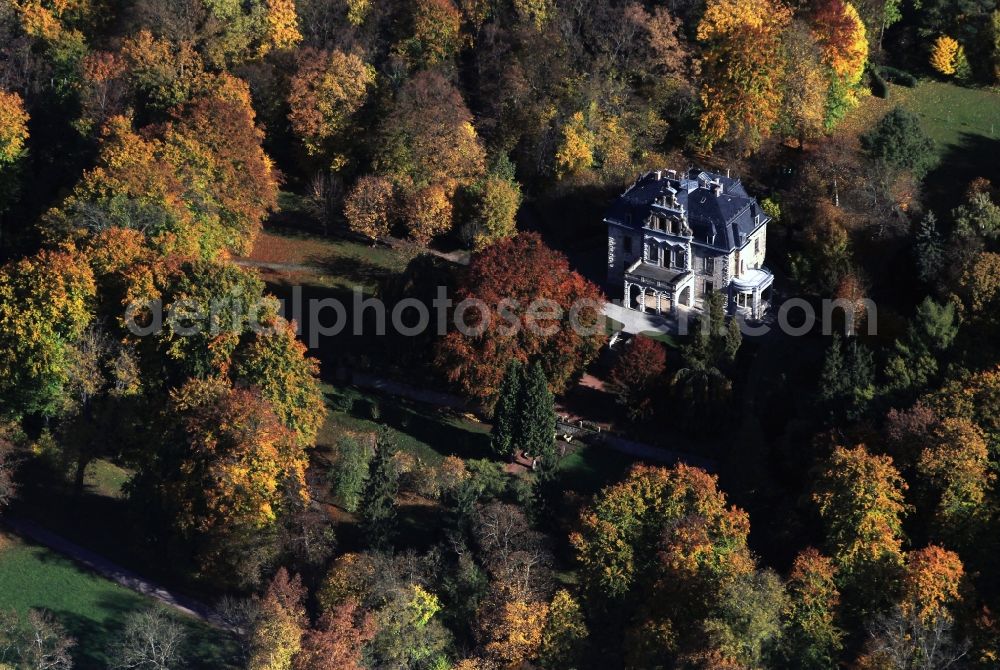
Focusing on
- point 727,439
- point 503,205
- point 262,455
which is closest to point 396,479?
point 262,455

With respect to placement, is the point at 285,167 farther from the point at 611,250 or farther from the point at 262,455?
the point at 262,455

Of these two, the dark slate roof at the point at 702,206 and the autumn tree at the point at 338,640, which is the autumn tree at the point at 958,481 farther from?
the autumn tree at the point at 338,640

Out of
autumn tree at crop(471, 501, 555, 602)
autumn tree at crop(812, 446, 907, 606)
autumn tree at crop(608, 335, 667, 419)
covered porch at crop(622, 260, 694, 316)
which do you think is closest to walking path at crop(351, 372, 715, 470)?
autumn tree at crop(608, 335, 667, 419)

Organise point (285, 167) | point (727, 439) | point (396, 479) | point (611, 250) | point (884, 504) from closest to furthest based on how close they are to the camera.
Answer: point (884, 504) → point (396, 479) → point (727, 439) → point (611, 250) → point (285, 167)

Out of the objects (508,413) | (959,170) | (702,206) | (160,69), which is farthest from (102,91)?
(959,170)

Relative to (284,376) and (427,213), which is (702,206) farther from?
(284,376)

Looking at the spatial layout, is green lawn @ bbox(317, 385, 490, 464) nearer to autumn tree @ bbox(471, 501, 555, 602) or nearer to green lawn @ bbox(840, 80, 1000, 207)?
autumn tree @ bbox(471, 501, 555, 602)

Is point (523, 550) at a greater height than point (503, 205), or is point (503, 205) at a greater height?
point (503, 205)

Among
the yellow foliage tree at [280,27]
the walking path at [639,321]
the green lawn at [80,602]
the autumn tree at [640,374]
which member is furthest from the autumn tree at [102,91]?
the autumn tree at [640,374]
